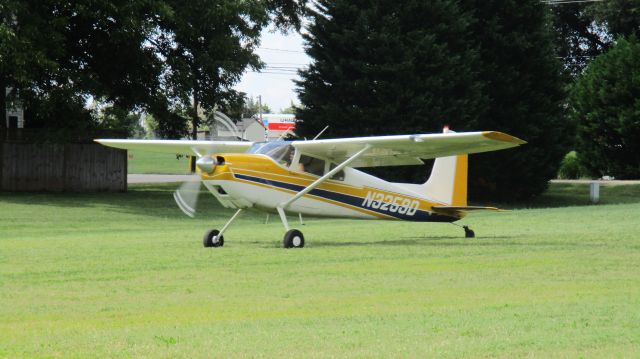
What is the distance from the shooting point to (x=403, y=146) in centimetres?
1967

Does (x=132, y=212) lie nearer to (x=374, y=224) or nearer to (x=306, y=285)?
(x=374, y=224)

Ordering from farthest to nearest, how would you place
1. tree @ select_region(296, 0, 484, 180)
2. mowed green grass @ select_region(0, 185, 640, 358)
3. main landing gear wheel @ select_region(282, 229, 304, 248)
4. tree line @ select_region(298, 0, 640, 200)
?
1. tree line @ select_region(298, 0, 640, 200)
2. tree @ select_region(296, 0, 484, 180)
3. main landing gear wheel @ select_region(282, 229, 304, 248)
4. mowed green grass @ select_region(0, 185, 640, 358)

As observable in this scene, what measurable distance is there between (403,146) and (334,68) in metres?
22.1

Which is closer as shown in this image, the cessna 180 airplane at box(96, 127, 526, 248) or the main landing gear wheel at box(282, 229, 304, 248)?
the cessna 180 airplane at box(96, 127, 526, 248)

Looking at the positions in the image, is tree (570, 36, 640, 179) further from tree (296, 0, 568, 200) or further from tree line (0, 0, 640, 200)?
tree (296, 0, 568, 200)

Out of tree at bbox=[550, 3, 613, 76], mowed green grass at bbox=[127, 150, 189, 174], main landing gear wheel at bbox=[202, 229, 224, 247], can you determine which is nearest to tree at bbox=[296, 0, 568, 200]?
main landing gear wheel at bbox=[202, 229, 224, 247]

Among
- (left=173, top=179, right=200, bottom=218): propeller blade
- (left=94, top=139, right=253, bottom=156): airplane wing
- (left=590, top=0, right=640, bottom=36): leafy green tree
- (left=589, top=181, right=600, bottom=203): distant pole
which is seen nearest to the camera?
(left=173, top=179, right=200, bottom=218): propeller blade

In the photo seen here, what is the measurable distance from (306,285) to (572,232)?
39.7 feet

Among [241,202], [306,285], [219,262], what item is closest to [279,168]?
[241,202]

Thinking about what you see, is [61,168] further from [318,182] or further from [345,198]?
Result: [318,182]

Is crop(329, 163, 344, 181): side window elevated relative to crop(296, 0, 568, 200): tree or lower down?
lower down

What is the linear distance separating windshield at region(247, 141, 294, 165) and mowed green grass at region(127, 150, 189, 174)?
53973 millimetres

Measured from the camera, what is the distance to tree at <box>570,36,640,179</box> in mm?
53500

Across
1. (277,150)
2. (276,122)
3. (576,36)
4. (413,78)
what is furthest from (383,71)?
(276,122)
